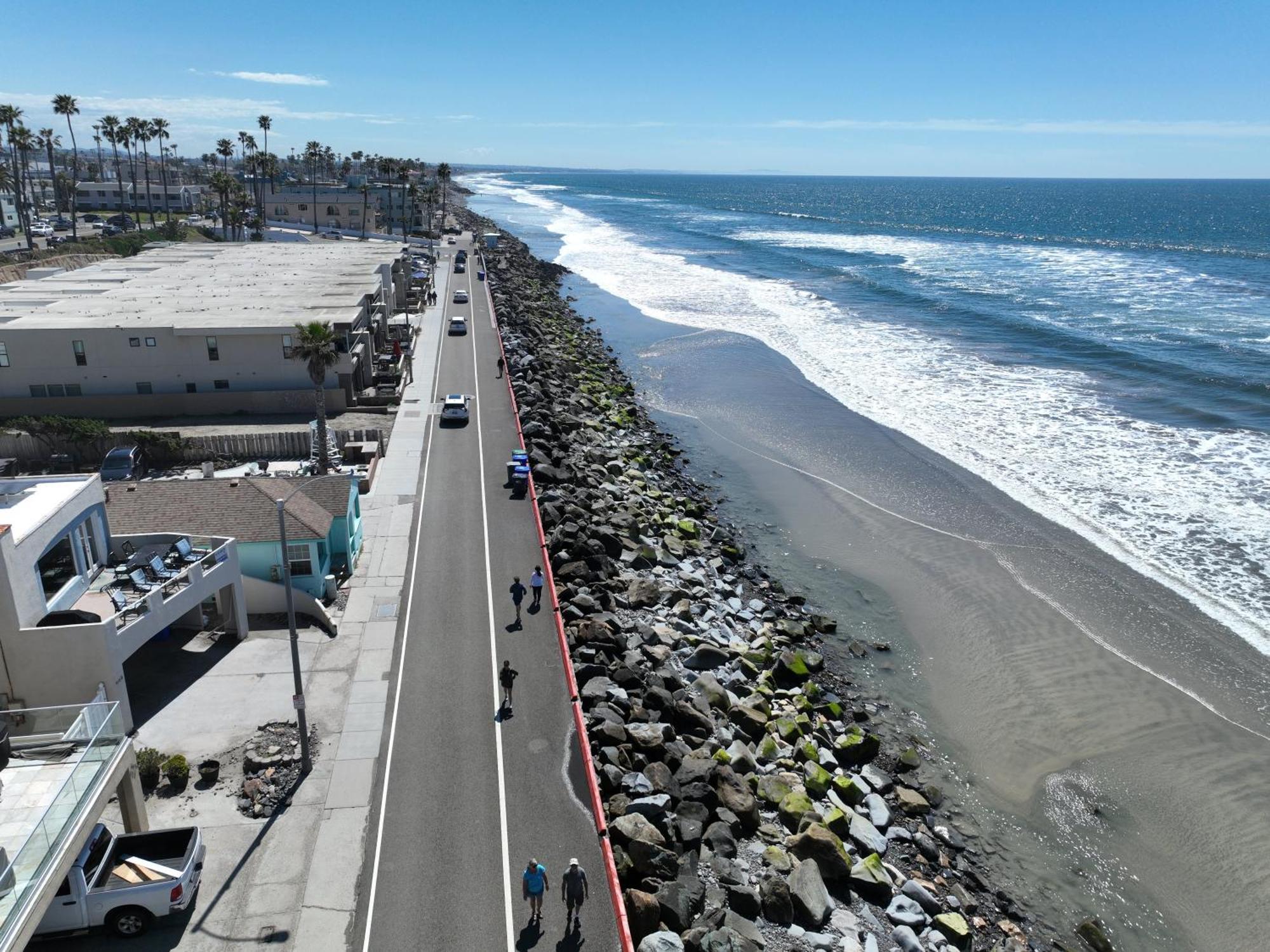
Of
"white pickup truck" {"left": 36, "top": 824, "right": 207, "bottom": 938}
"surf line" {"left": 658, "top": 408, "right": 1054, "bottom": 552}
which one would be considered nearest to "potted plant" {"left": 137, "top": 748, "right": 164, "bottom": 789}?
"white pickup truck" {"left": 36, "top": 824, "right": 207, "bottom": 938}

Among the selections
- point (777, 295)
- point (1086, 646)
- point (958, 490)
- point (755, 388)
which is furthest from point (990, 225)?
point (1086, 646)

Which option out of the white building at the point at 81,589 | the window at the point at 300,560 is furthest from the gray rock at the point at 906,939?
the window at the point at 300,560

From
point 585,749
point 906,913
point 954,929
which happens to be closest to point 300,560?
point 585,749

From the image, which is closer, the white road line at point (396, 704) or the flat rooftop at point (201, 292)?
the white road line at point (396, 704)

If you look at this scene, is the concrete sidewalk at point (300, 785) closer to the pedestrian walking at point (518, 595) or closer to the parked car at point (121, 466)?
the pedestrian walking at point (518, 595)

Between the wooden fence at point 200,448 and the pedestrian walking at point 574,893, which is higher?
the wooden fence at point 200,448

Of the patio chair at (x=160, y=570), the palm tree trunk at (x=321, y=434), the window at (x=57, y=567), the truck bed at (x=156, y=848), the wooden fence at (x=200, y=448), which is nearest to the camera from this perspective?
the truck bed at (x=156, y=848)

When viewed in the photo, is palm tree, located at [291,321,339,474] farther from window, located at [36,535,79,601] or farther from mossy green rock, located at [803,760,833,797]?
mossy green rock, located at [803,760,833,797]
